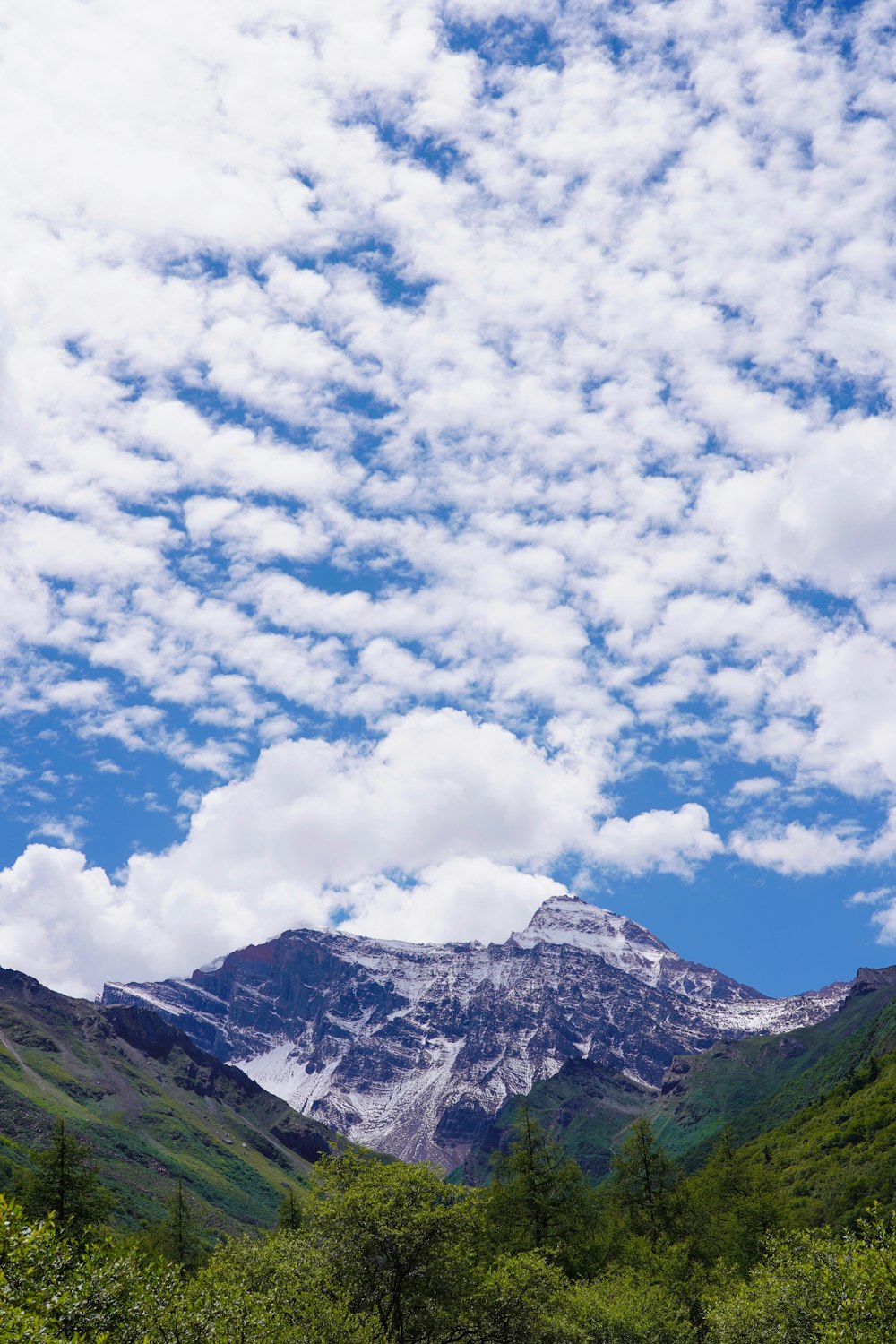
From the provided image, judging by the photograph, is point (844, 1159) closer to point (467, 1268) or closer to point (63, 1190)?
point (63, 1190)

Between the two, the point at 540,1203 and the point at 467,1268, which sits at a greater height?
the point at 540,1203

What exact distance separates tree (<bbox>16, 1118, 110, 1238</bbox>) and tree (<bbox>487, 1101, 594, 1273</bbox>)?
105ft

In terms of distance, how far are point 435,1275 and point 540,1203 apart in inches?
1284

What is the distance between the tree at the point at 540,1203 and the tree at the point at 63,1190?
105ft

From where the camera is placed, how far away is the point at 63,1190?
238ft

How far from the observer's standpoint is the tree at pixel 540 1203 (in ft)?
222

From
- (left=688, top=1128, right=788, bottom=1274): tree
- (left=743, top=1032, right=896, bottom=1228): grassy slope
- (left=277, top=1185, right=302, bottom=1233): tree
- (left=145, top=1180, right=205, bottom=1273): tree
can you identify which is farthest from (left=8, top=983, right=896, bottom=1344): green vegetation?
(left=743, top=1032, right=896, bottom=1228): grassy slope

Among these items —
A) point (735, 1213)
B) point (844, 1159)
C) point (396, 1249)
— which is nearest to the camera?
point (396, 1249)

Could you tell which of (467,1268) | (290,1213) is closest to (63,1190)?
(290,1213)

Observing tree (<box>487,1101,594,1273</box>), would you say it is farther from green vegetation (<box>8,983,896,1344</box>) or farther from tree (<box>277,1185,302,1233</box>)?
tree (<box>277,1185,302,1233</box>)

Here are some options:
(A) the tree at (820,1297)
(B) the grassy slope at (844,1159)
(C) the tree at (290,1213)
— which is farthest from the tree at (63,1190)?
(B) the grassy slope at (844,1159)

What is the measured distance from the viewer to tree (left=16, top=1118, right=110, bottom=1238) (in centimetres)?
7131

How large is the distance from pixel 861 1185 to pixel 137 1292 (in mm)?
129381

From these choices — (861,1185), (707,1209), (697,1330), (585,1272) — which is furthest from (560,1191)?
(861,1185)
